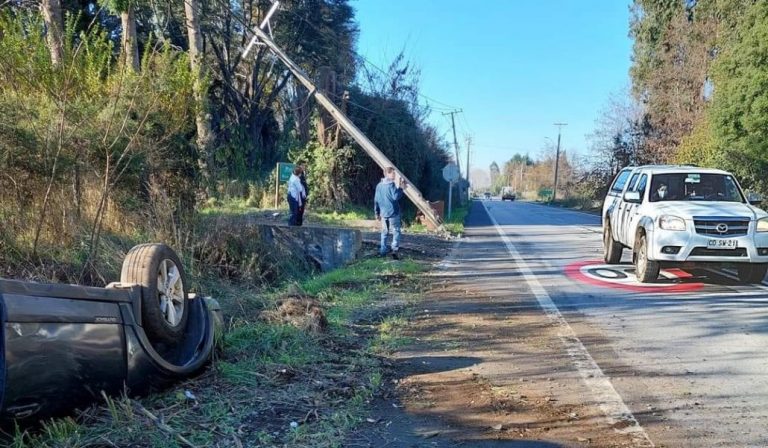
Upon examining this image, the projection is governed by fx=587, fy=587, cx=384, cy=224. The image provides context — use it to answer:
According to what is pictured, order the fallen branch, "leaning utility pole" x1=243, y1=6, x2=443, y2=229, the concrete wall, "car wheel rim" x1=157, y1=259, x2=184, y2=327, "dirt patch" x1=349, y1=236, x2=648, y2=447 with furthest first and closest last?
"leaning utility pole" x1=243, y1=6, x2=443, y2=229, the concrete wall, "car wheel rim" x1=157, y1=259, x2=184, y2=327, "dirt patch" x1=349, y1=236, x2=648, y2=447, the fallen branch

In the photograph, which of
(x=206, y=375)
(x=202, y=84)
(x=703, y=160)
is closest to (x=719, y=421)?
(x=206, y=375)

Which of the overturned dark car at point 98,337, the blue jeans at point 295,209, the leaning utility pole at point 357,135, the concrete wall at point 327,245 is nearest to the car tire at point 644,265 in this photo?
the concrete wall at point 327,245

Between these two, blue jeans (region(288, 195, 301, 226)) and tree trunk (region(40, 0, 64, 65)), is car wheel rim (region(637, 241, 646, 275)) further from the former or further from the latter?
tree trunk (region(40, 0, 64, 65))

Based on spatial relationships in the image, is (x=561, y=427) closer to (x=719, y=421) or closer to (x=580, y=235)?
(x=719, y=421)

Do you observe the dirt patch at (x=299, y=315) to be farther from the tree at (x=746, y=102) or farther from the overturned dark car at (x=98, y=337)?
the tree at (x=746, y=102)

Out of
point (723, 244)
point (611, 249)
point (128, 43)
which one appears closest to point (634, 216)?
point (723, 244)

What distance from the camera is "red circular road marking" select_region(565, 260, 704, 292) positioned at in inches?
362

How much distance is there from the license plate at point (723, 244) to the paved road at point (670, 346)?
2.21ft

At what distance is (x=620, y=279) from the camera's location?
33.6 feet

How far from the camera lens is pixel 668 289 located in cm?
908

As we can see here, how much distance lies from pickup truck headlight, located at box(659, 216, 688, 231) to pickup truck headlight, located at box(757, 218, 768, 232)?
112 centimetres

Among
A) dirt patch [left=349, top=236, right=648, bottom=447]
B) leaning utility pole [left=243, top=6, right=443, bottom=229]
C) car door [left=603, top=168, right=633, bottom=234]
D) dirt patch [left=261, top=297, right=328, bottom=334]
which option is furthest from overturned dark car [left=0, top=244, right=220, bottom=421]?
Result: leaning utility pole [left=243, top=6, right=443, bottom=229]

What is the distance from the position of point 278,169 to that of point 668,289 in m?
17.3

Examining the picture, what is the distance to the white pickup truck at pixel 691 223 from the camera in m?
8.86
